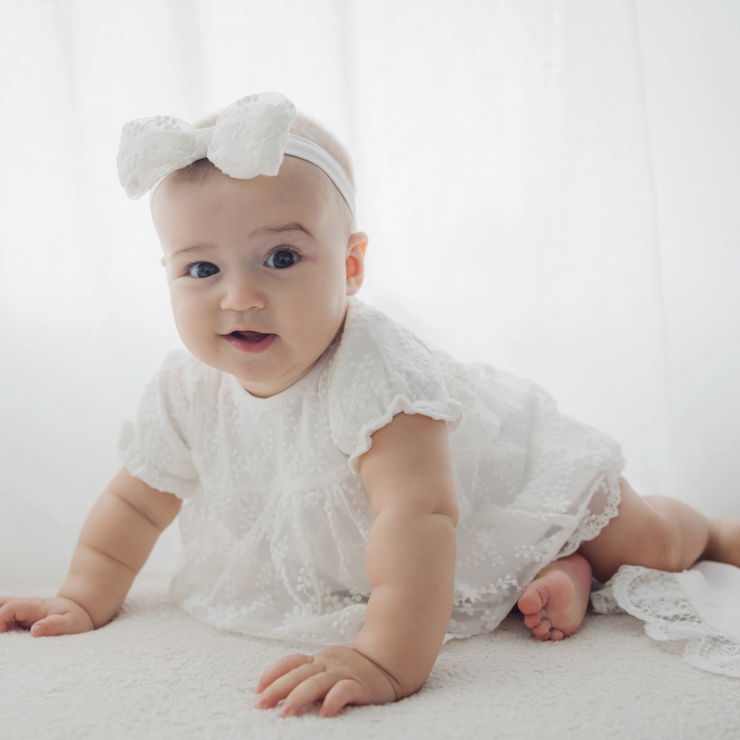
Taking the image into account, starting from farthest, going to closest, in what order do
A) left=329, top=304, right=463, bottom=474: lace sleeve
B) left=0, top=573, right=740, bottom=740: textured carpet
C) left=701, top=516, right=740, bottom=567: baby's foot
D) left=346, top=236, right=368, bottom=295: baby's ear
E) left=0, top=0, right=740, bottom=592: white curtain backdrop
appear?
left=0, top=0, right=740, bottom=592: white curtain backdrop < left=701, top=516, right=740, bottom=567: baby's foot < left=346, top=236, right=368, bottom=295: baby's ear < left=329, top=304, right=463, bottom=474: lace sleeve < left=0, top=573, right=740, bottom=740: textured carpet

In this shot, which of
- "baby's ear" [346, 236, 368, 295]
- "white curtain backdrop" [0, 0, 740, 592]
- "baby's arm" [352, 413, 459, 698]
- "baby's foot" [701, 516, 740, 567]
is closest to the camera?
"baby's arm" [352, 413, 459, 698]

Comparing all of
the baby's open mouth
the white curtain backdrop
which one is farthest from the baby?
the white curtain backdrop

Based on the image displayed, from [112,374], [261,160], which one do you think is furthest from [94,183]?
[261,160]

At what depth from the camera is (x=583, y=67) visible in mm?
1337

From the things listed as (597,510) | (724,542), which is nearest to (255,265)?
(597,510)

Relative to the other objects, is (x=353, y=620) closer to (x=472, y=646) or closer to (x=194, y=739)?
(x=472, y=646)

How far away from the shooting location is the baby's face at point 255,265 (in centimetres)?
81

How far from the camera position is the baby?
0.75 metres

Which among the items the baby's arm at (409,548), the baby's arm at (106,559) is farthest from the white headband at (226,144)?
the baby's arm at (106,559)

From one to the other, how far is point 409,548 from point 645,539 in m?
0.45

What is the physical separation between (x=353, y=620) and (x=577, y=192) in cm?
95

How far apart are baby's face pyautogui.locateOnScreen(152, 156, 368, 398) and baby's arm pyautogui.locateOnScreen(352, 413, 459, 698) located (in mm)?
166

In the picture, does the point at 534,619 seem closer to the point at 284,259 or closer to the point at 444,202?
the point at 284,259

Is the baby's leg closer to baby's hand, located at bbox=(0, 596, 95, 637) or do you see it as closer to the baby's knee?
the baby's knee
